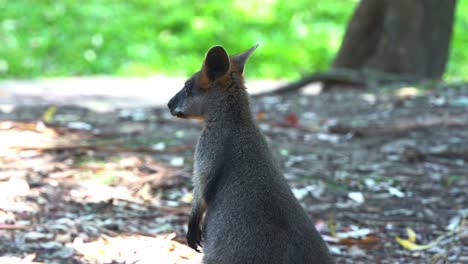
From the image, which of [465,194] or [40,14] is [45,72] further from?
[465,194]

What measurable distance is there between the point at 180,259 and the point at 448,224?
6.16ft

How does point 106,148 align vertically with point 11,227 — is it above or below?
above

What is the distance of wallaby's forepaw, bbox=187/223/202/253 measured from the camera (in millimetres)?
3588

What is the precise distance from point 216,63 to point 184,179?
1.81 metres

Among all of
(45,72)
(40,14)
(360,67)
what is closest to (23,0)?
(40,14)

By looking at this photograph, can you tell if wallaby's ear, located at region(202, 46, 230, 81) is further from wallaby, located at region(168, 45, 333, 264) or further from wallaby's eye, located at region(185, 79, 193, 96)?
wallaby's eye, located at region(185, 79, 193, 96)

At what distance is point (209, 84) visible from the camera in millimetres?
3699

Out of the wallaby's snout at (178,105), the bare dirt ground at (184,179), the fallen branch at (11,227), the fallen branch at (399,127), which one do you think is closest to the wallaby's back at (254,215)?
the wallaby's snout at (178,105)

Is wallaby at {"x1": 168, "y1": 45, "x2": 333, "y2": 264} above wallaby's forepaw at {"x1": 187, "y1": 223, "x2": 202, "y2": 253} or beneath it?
above

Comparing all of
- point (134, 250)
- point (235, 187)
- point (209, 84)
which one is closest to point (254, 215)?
point (235, 187)

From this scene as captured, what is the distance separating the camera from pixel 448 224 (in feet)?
15.9

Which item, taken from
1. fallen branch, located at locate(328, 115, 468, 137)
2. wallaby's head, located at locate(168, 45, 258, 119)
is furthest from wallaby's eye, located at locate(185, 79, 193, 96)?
fallen branch, located at locate(328, 115, 468, 137)

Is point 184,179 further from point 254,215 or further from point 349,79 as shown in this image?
point 349,79

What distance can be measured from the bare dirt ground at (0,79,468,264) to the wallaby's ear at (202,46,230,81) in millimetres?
906
